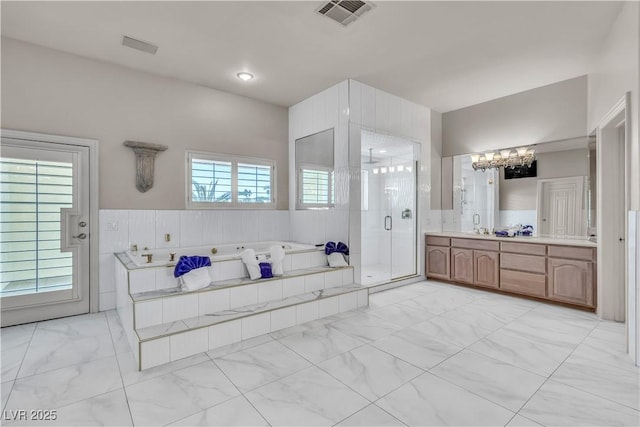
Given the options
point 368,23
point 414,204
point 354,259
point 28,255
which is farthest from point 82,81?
point 414,204

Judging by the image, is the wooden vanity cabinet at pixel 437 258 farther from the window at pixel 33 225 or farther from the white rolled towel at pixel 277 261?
the window at pixel 33 225

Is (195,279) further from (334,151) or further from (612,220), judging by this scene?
(612,220)

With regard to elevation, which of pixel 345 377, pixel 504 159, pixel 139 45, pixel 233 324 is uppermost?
pixel 139 45

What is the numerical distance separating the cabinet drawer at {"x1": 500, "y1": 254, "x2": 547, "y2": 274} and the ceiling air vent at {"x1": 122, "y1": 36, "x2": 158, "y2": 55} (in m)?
4.89

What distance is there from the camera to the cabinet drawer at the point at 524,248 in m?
3.78

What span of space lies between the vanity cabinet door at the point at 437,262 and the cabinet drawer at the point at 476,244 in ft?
0.62

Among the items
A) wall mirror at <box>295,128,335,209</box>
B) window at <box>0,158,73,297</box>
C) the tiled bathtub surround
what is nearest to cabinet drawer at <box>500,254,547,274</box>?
the tiled bathtub surround

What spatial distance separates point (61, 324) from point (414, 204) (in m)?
4.73

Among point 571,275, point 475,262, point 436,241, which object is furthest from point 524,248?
point 436,241

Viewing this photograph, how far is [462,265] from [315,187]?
248 cm

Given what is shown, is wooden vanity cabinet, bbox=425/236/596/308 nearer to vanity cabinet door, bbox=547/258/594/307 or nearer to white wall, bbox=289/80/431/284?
vanity cabinet door, bbox=547/258/594/307

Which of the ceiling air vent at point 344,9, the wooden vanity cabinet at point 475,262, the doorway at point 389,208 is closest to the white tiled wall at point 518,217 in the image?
the wooden vanity cabinet at point 475,262

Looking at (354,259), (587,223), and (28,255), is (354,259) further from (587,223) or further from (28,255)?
(28,255)

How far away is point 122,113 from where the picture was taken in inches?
141
